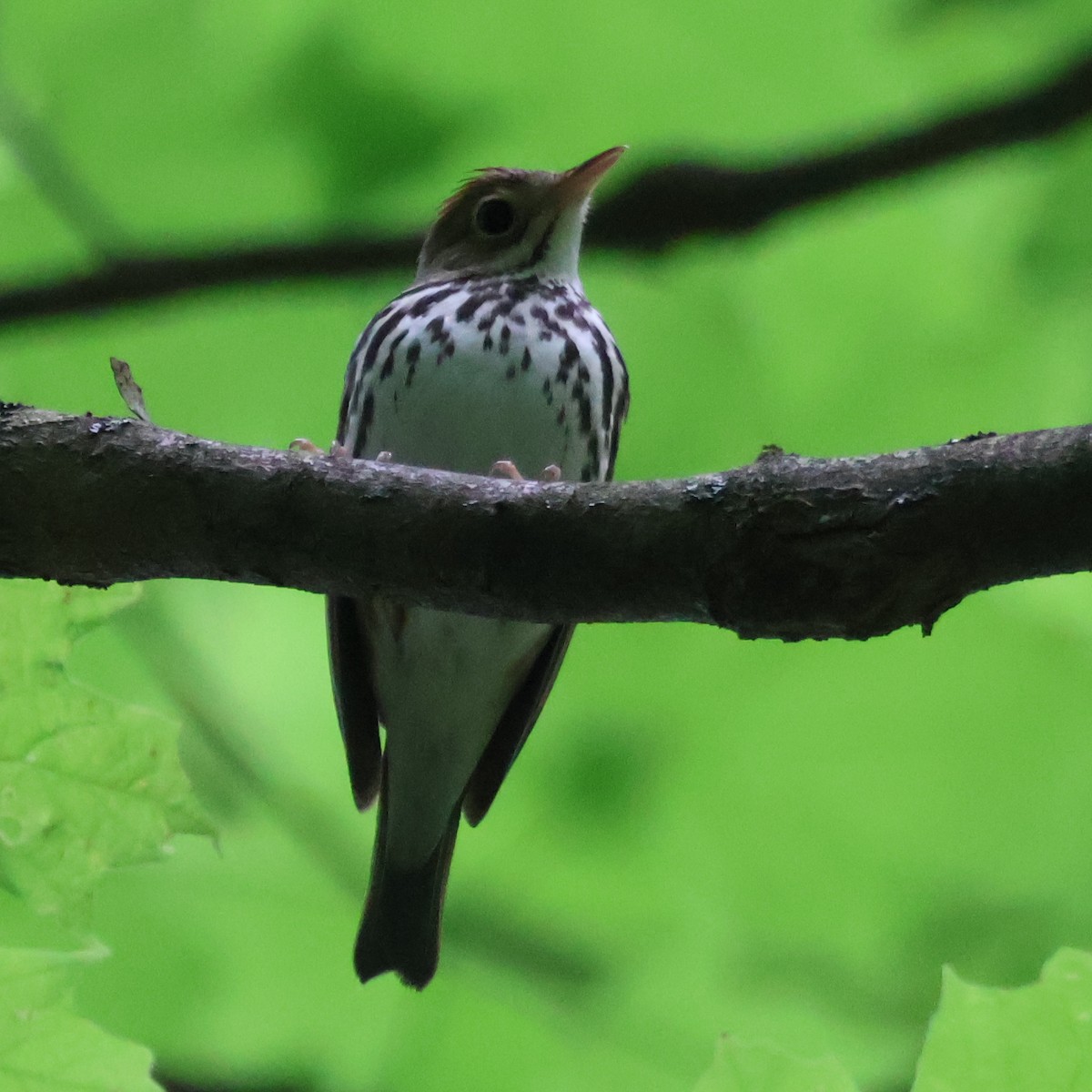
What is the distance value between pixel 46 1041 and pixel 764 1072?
1147mm

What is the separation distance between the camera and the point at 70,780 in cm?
270

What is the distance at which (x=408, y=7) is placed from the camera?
12.1 ft

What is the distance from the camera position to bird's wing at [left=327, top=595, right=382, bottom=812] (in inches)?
157

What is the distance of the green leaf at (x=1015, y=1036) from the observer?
2.12 meters

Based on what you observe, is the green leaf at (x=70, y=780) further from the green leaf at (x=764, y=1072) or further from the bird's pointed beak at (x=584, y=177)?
the bird's pointed beak at (x=584, y=177)

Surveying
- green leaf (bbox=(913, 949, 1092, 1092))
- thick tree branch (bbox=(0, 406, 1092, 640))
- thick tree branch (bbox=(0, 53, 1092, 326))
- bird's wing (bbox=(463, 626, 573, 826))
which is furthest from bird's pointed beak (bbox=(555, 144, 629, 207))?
green leaf (bbox=(913, 949, 1092, 1092))

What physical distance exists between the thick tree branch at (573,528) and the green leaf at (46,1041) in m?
0.63

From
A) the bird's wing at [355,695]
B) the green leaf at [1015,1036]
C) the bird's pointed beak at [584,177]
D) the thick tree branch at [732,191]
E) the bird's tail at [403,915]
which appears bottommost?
the green leaf at [1015,1036]

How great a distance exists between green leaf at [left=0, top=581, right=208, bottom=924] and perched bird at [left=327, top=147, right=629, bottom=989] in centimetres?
127

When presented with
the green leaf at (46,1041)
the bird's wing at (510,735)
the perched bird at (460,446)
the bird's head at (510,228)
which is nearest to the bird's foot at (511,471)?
the perched bird at (460,446)

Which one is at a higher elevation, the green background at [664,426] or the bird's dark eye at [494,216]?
the bird's dark eye at [494,216]

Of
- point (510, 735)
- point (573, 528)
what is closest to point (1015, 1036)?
point (573, 528)

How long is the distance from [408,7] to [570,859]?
2.34 m

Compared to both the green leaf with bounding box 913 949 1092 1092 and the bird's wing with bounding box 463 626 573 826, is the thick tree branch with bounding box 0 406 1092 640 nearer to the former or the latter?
the green leaf with bounding box 913 949 1092 1092
